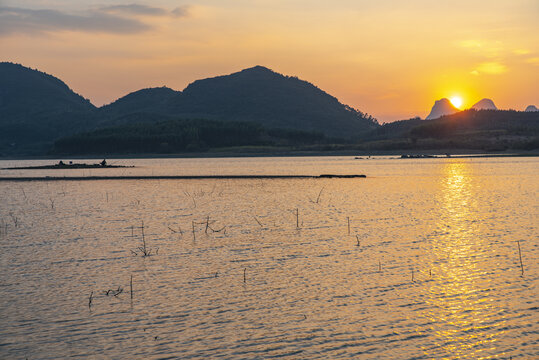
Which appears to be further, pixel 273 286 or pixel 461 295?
pixel 273 286

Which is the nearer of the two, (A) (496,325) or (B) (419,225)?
(A) (496,325)

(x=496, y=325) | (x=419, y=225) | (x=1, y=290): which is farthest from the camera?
(x=419, y=225)

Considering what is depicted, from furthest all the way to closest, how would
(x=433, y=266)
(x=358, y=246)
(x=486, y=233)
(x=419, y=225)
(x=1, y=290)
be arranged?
(x=419, y=225) < (x=486, y=233) < (x=358, y=246) < (x=433, y=266) < (x=1, y=290)

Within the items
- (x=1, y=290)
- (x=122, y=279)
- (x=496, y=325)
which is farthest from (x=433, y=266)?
(x=1, y=290)

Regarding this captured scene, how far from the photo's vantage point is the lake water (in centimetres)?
1603

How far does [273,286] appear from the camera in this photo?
73.4ft

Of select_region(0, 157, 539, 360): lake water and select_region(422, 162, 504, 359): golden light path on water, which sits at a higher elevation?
select_region(0, 157, 539, 360): lake water

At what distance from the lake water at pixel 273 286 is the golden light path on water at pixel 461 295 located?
60mm

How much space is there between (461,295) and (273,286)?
6.82 m

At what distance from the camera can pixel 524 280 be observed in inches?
883

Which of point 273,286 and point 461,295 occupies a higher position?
point 273,286

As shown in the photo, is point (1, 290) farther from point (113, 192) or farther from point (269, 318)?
point (113, 192)

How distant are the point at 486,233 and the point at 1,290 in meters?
26.3

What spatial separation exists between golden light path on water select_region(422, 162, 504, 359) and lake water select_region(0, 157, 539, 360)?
6cm
